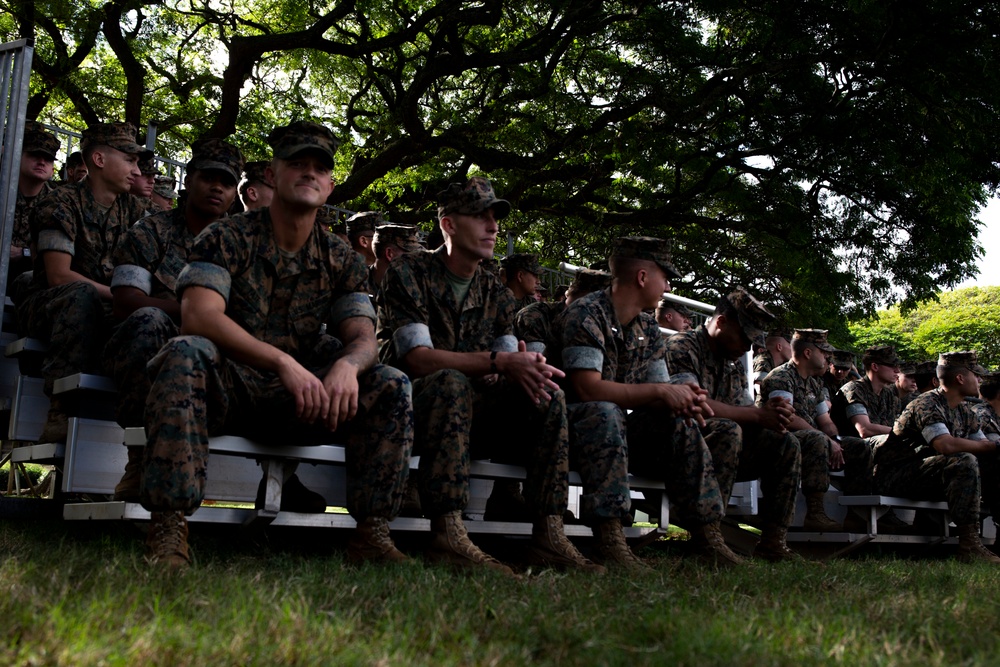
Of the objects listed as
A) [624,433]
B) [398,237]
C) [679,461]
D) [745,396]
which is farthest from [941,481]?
[398,237]

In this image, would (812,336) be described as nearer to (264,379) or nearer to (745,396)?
(745,396)

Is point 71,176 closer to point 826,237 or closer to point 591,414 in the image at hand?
point 591,414

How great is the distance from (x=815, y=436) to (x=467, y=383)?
4.19 m

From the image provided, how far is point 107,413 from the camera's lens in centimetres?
457

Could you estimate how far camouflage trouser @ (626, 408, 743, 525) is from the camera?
5.27m

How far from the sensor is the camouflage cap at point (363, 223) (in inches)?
283

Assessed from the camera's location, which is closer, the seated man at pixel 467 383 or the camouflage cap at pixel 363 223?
the seated man at pixel 467 383

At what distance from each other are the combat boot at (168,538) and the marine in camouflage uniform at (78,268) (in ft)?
3.93

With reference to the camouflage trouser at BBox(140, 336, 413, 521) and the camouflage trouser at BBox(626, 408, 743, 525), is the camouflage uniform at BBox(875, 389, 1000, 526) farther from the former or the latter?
the camouflage trouser at BBox(140, 336, 413, 521)

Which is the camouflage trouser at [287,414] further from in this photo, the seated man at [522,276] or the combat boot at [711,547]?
the seated man at [522,276]

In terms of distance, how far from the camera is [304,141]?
404cm

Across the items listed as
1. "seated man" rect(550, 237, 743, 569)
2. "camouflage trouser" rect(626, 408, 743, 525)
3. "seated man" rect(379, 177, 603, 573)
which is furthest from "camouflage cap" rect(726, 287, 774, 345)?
"seated man" rect(379, 177, 603, 573)

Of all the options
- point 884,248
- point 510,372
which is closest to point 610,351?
point 510,372

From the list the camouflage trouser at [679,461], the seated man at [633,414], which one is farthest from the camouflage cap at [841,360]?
the camouflage trouser at [679,461]
